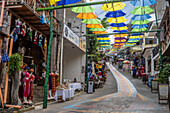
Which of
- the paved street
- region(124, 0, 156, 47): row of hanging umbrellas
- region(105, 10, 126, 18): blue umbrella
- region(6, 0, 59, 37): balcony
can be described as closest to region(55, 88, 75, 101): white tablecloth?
the paved street

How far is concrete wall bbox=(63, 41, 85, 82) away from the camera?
2044 cm

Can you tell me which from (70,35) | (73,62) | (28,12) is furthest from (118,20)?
(73,62)

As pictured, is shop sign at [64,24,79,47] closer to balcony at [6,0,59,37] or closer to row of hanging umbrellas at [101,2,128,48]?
balcony at [6,0,59,37]

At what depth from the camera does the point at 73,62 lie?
2075 centimetres

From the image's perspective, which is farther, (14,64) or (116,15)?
(116,15)

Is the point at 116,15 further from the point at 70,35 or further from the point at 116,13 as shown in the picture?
the point at 70,35

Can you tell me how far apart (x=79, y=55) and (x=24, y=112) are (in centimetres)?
1390

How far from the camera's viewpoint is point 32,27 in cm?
1062

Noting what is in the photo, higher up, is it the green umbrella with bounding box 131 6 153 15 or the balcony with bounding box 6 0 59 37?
the green umbrella with bounding box 131 6 153 15

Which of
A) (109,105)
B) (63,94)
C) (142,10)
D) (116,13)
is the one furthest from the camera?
(116,13)

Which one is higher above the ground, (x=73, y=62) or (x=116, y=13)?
(x=116, y=13)

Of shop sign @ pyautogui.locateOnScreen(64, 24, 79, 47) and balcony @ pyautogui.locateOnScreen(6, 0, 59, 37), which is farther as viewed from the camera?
shop sign @ pyautogui.locateOnScreen(64, 24, 79, 47)

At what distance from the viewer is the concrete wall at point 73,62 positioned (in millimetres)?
20438

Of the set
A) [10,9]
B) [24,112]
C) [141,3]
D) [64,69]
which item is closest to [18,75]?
[24,112]
